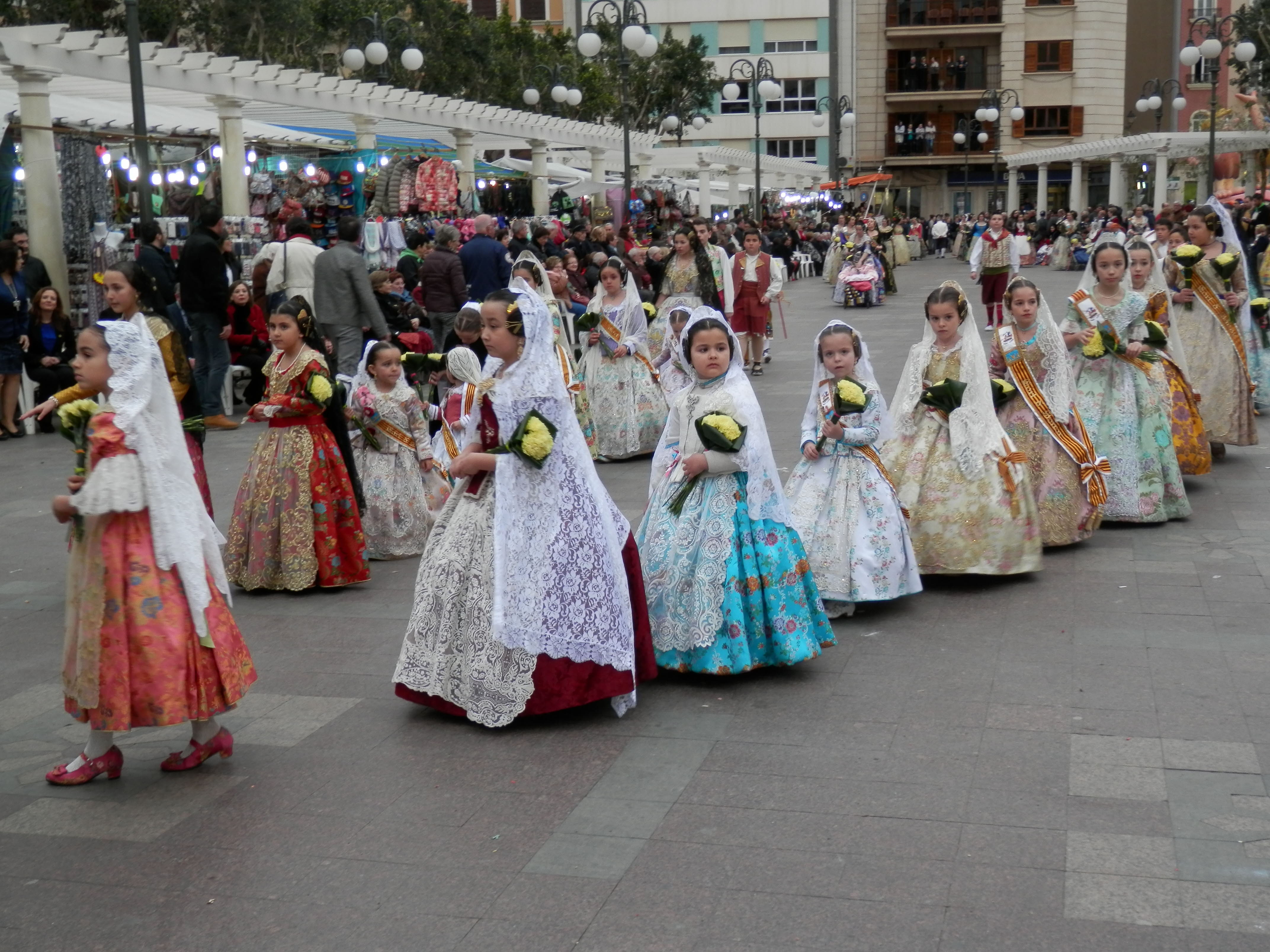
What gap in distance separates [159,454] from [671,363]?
5.92m

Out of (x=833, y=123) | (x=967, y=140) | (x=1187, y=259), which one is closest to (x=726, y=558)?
(x=1187, y=259)

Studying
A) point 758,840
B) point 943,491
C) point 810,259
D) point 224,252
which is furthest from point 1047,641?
point 810,259

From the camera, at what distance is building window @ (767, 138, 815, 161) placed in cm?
6272

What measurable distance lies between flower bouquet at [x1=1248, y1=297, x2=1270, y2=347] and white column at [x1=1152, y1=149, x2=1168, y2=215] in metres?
29.6

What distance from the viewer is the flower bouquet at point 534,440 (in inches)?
201

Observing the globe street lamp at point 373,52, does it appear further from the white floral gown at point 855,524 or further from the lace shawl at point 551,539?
the lace shawl at point 551,539

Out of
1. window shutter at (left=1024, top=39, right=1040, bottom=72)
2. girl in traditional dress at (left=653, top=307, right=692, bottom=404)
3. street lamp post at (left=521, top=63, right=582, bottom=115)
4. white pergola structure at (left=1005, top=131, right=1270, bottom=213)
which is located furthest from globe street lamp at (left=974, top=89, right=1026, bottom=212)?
girl in traditional dress at (left=653, top=307, right=692, bottom=404)

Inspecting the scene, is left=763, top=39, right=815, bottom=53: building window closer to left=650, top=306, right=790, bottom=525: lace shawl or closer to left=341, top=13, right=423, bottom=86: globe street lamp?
left=341, top=13, right=423, bottom=86: globe street lamp

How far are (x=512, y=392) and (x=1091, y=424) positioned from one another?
14.7ft

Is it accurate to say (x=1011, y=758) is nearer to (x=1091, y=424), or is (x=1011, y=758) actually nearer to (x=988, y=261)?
(x=1091, y=424)

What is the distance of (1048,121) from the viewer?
62.0m

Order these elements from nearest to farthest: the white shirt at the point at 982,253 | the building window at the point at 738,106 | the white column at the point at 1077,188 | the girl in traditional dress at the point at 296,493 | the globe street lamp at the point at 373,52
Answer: the girl in traditional dress at the point at 296,493, the white shirt at the point at 982,253, the globe street lamp at the point at 373,52, the white column at the point at 1077,188, the building window at the point at 738,106

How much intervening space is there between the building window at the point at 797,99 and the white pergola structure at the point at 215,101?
129 ft

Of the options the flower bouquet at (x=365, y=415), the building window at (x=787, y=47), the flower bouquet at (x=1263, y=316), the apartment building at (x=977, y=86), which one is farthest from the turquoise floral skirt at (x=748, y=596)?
the building window at (x=787, y=47)
